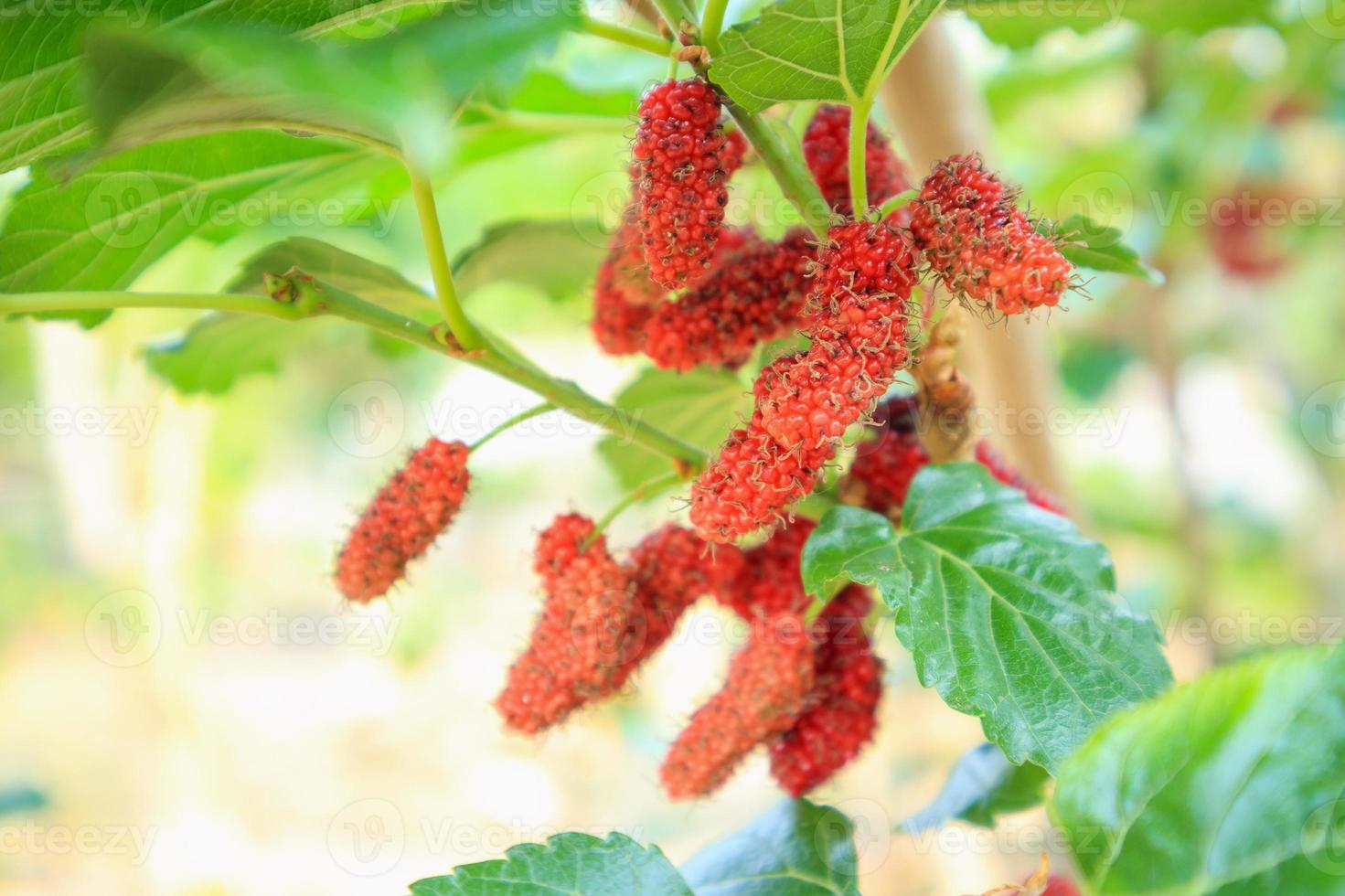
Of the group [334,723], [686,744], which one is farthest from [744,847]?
[334,723]

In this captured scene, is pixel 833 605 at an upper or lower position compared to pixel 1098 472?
lower

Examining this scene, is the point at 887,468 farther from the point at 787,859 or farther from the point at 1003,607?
the point at 787,859

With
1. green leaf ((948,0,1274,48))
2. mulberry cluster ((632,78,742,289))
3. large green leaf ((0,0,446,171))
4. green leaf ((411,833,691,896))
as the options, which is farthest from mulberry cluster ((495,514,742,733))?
green leaf ((948,0,1274,48))

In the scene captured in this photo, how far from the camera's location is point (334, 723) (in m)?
4.36

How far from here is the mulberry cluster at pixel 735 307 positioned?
26.0 inches

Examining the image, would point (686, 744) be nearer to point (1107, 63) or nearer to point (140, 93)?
point (140, 93)

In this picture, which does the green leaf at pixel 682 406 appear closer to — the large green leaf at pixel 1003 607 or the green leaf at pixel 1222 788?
the large green leaf at pixel 1003 607

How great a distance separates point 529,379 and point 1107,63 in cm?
142

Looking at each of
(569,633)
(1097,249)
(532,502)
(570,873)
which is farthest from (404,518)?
(532,502)

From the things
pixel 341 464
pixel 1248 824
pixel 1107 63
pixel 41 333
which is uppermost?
pixel 341 464

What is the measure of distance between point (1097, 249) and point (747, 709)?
36 centimetres

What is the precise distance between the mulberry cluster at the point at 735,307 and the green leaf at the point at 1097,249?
6.2 inches

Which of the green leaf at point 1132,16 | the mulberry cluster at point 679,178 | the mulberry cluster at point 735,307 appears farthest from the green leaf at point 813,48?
the green leaf at point 1132,16

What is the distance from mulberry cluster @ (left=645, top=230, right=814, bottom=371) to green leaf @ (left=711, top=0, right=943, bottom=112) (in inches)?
5.1
